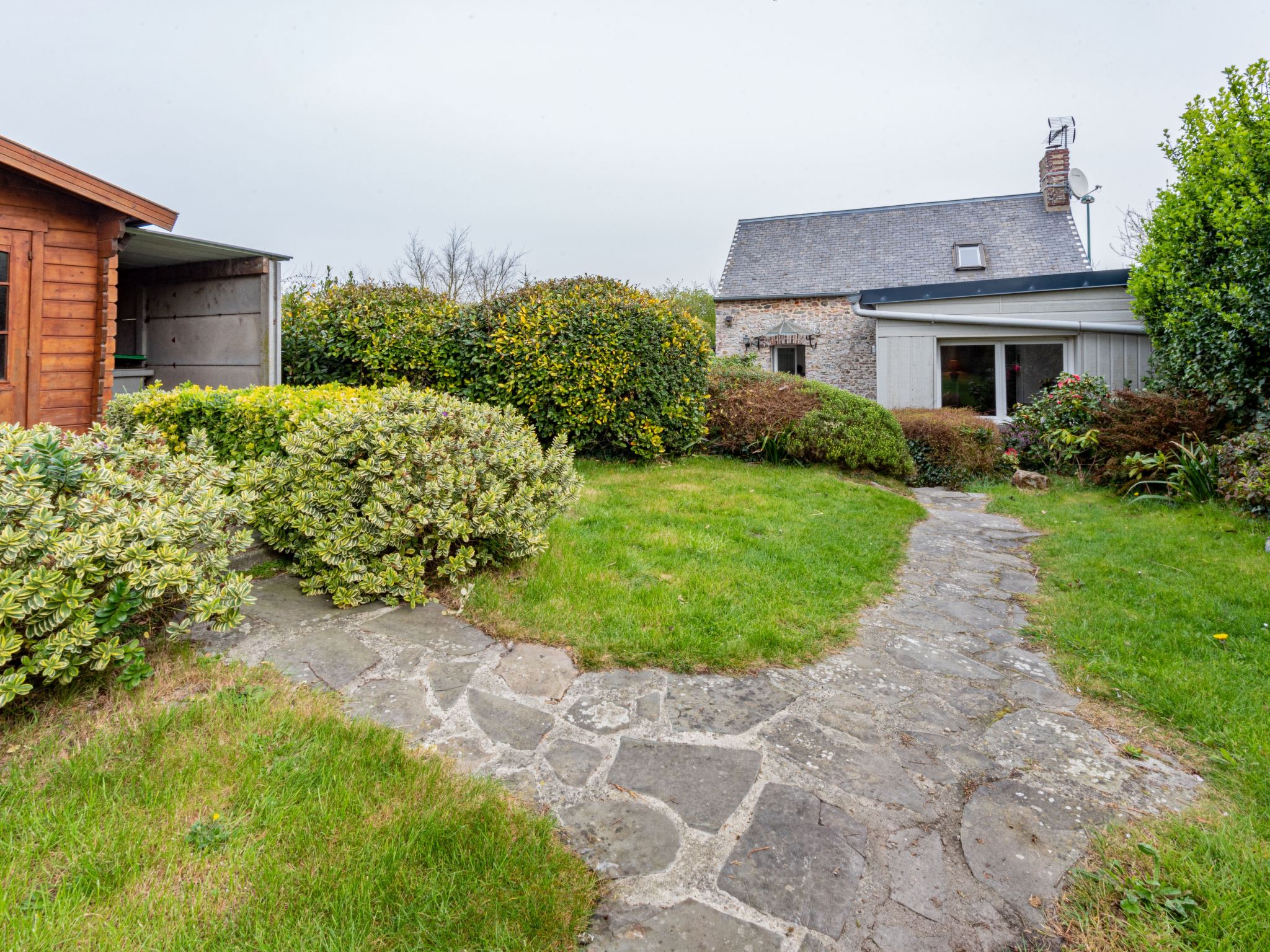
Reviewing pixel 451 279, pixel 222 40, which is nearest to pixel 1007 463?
pixel 222 40

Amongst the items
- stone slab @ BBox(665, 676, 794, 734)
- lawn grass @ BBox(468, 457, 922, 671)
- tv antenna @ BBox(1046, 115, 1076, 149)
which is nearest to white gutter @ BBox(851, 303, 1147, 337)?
lawn grass @ BBox(468, 457, 922, 671)

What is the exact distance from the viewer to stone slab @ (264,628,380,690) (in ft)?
8.91

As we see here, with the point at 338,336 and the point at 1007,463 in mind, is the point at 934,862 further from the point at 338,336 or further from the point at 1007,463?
the point at 1007,463

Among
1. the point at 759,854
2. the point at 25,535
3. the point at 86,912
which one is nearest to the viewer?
the point at 86,912

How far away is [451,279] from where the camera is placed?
31.1 meters

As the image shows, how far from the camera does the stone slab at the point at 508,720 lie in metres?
2.41

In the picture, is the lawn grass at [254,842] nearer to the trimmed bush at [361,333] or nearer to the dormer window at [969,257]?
the trimmed bush at [361,333]

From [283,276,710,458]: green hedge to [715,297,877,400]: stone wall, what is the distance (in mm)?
10316

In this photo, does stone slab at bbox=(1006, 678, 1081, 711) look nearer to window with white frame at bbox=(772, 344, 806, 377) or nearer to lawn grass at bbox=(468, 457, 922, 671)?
lawn grass at bbox=(468, 457, 922, 671)

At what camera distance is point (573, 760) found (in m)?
2.31

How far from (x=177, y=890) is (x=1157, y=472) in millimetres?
9387

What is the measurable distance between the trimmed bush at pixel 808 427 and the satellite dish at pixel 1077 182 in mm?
14463

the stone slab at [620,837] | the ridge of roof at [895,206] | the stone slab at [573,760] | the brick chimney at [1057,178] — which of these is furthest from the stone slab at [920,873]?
the brick chimney at [1057,178]

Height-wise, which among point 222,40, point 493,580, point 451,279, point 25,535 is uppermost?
point 451,279
